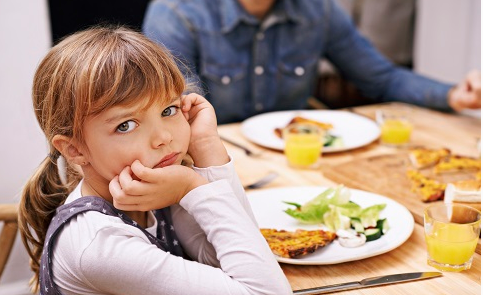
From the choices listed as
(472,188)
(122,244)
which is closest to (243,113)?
(472,188)

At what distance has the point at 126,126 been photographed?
1.04 m

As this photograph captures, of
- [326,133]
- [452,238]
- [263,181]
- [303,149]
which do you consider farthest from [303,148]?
A: [452,238]

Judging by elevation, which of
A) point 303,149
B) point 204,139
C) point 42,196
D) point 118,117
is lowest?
point 303,149

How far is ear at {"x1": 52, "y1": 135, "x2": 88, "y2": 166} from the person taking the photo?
3.51 ft

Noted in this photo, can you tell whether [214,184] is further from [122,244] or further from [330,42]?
[330,42]

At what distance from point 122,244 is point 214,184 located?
20 cm

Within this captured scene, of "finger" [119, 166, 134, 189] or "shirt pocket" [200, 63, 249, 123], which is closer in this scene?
"finger" [119, 166, 134, 189]

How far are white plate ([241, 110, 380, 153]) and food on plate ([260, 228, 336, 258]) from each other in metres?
0.68

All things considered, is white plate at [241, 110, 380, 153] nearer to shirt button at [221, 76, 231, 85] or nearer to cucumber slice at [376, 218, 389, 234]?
shirt button at [221, 76, 231, 85]

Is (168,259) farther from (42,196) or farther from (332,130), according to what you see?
(332,130)

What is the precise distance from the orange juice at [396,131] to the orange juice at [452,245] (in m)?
0.85

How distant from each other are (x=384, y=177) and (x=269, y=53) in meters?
1.19

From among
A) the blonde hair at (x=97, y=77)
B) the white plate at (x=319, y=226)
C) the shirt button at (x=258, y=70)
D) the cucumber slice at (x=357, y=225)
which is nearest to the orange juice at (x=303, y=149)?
the white plate at (x=319, y=226)

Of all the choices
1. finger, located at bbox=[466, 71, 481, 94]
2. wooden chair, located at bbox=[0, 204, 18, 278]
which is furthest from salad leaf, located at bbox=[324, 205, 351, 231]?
finger, located at bbox=[466, 71, 481, 94]
